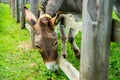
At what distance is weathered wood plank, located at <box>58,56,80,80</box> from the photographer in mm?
3521

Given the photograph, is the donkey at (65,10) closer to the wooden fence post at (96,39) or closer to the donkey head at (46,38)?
the donkey head at (46,38)

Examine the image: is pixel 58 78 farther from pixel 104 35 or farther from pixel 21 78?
pixel 104 35

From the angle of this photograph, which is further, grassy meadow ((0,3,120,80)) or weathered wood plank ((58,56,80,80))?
grassy meadow ((0,3,120,80))

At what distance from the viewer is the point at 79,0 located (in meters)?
5.00

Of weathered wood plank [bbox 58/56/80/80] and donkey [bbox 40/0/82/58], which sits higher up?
donkey [bbox 40/0/82/58]

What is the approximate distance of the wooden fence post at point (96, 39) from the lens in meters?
2.63

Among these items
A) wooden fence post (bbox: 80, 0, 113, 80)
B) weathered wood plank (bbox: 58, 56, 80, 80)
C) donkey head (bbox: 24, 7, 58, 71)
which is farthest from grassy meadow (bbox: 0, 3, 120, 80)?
wooden fence post (bbox: 80, 0, 113, 80)

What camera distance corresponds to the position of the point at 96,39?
9.04ft

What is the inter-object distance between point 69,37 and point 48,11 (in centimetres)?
170

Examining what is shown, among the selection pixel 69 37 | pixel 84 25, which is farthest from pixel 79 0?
pixel 84 25

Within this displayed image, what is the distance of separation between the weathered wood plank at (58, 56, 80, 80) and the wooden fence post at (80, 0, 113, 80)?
528 millimetres

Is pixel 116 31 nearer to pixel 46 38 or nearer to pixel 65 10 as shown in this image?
pixel 46 38

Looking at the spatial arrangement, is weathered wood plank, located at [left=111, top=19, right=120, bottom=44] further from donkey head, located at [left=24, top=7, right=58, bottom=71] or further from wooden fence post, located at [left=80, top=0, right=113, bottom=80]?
donkey head, located at [left=24, top=7, right=58, bottom=71]

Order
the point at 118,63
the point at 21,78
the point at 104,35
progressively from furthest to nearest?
the point at 118,63, the point at 21,78, the point at 104,35
